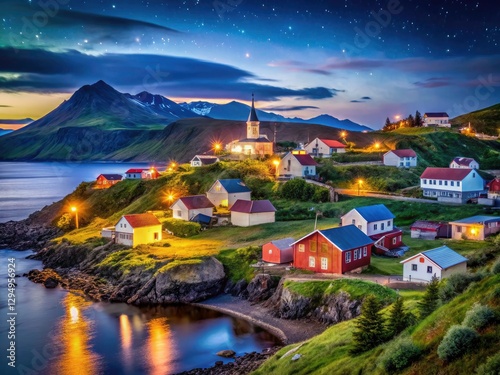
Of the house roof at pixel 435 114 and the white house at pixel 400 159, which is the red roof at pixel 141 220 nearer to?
the white house at pixel 400 159

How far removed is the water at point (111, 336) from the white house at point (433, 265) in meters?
13.3

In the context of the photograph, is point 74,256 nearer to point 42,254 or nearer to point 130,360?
point 42,254

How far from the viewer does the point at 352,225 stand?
52.0m

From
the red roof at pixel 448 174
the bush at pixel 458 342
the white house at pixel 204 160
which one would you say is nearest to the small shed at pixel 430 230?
the red roof at pixel 448 174

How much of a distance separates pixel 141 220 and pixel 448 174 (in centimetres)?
4606

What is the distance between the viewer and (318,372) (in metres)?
22.2

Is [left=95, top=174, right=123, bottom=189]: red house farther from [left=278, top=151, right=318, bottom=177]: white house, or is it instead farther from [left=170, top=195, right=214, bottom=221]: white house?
[left=278, top=151, right=318, bottom=177]: white house

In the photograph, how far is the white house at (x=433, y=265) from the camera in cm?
4022

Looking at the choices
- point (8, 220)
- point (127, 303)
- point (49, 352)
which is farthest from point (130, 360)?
point (8, 220)

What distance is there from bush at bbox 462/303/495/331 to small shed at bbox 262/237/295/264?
37451 millimetres

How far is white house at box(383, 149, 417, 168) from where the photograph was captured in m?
98.4

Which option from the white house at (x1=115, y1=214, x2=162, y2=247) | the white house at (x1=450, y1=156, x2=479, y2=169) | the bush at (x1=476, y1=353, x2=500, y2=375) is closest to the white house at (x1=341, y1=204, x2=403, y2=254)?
the white house at (x1=115, y1=214, x2=162, y2=247)

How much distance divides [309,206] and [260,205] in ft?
26.9

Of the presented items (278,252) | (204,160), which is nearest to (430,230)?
(278,252)
